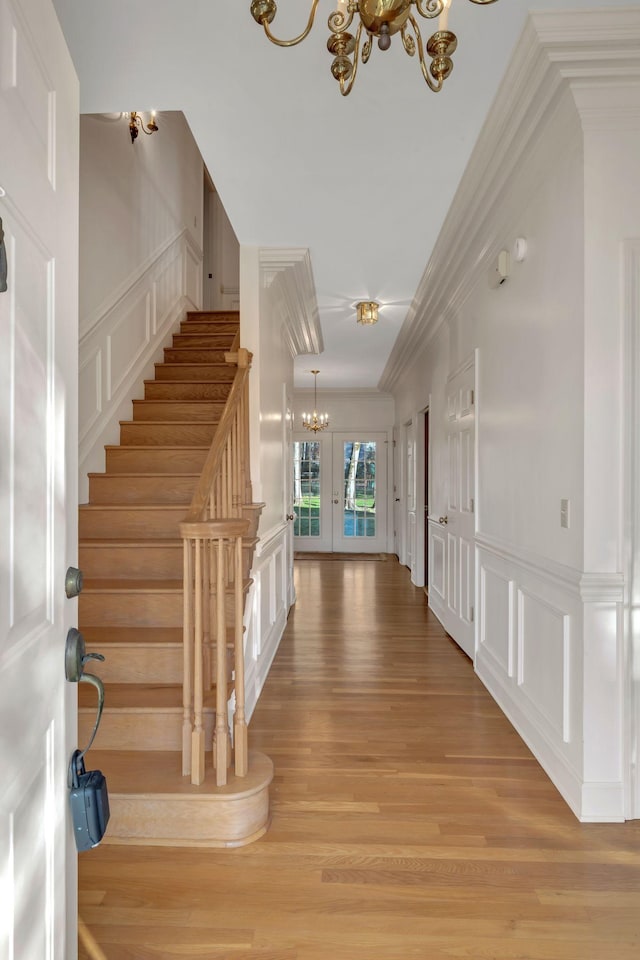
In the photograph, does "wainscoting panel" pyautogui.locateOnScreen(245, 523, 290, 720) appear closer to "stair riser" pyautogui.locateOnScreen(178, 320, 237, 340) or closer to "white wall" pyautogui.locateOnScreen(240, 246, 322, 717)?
"white wall" pyautogui.locateOnScreen(240, 246, 322, 717)

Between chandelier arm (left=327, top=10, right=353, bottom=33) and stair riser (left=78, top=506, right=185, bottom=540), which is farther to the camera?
stair riser (left=78, top=506, right=185, bottom=540)

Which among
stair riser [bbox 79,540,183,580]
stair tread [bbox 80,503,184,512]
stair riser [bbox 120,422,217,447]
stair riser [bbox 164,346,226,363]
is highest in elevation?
stair riser [bbox 164,346,226,363]

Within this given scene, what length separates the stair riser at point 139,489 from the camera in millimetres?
3568

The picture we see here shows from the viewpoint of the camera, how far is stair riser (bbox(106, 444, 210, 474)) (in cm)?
376

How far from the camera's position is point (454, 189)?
293 cm

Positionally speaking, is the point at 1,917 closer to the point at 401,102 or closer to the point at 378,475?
the point at 401,102

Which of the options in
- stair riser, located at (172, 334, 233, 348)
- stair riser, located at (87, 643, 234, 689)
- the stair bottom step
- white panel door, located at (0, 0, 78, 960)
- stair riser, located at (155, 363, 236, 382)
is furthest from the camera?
stair riser, located at (172, 334, 233, 348)

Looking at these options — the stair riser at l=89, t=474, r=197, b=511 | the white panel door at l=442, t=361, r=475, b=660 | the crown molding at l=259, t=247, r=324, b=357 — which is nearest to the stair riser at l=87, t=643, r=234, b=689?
the stair riser at l=89, t=474, r=197, b=511

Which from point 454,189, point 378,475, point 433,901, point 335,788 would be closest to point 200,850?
point 335,788

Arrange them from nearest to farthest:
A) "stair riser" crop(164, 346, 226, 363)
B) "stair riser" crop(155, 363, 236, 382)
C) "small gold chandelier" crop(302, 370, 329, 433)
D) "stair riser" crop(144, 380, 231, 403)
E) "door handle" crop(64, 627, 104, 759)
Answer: "door handle" crop(64, 627, 104, 759)
"stair riser" crop(144, 380, 231, 403)
"stair riser" crop(155, 363, 236, 382)
"stair riser" crop(164, 346, 226, 363)
"small gold chandelier" crop(302, 370, 329, 433)

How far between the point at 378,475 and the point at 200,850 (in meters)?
8.08

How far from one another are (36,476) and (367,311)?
4285 millimetres

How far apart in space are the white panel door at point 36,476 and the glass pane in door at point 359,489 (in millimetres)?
8798

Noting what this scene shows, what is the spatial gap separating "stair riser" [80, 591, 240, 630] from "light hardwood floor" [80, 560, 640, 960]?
2.38ft
